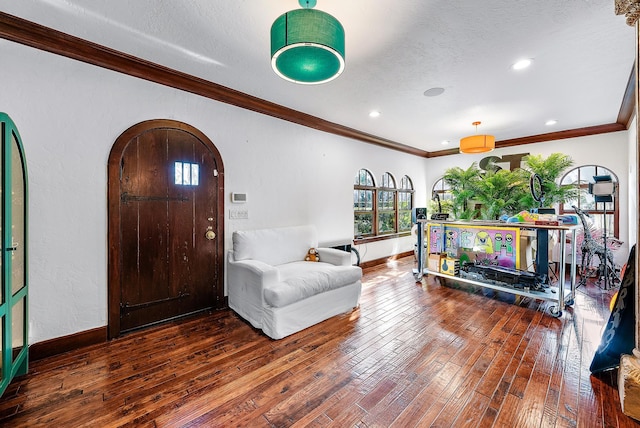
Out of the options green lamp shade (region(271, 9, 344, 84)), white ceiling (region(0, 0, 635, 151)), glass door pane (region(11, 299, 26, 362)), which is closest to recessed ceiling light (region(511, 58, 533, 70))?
white ceiling (region(0, 0, 635, 151))

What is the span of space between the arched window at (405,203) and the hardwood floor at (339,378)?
3.80m

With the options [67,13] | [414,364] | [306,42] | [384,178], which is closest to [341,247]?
[384,178]

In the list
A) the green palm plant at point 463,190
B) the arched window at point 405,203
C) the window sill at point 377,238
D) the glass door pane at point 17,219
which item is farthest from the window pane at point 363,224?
the glass door pane at point 17,219

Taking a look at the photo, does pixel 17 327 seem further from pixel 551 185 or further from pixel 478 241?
pixel 551 185

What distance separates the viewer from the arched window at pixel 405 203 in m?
6.66

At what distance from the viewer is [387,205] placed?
6.32 meters

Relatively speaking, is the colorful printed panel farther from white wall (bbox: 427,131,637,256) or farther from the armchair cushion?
white wall (bbox: 427,131,637,256)

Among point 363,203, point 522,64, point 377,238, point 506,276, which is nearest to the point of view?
point 522,64

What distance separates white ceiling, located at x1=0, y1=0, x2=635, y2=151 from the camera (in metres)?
2.00

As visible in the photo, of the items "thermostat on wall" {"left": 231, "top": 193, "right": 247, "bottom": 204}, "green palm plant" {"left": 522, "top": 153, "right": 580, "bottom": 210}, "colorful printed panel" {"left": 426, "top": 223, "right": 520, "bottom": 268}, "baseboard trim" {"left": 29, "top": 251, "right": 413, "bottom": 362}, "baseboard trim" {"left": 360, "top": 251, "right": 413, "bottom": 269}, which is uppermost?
"green palm plant" {"left": 522, "top": 153, "right": 580, "bottom": 210}

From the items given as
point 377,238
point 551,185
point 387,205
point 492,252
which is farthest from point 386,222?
point 551,185

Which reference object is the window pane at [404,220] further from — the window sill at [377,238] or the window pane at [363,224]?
the window pane at [363,224]

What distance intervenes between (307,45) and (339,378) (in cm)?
232

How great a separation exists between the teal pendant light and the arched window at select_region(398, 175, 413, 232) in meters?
4.97
